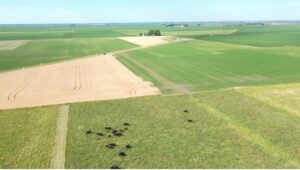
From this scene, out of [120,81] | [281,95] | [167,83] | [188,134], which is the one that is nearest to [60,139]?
[188,134]

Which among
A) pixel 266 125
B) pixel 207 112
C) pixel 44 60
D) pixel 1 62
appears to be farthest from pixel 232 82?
pixel 1 62

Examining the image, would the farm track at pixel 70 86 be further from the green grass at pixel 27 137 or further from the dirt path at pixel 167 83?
the green grass at pixel 27 137

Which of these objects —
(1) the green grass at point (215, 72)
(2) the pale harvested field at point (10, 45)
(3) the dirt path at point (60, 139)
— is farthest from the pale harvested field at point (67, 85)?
(2) the pale harvested field at point (10, 45)

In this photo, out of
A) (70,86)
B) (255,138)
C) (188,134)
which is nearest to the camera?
(255,138)

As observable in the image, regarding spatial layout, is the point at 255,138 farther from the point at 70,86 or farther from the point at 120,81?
the point at 70,86

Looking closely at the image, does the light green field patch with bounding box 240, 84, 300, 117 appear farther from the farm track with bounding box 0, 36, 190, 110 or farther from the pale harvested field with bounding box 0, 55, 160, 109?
the pale harvested field with bounding box 0, 55, 160, 109

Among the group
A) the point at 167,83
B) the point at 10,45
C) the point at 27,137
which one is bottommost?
the point at 10,45

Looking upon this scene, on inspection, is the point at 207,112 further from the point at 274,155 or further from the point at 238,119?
the point at 274,155
